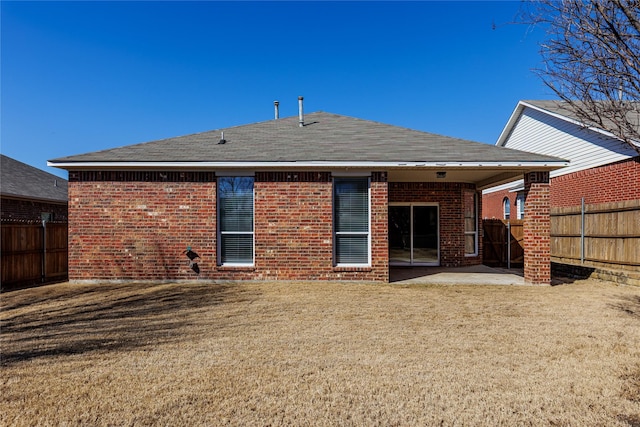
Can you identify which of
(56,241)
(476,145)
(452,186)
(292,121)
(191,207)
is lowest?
(56,241)

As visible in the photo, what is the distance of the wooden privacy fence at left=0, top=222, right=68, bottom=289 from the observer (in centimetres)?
875

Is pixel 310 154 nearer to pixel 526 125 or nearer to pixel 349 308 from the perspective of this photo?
pixel 349 308

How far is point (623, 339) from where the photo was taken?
16.1 feet

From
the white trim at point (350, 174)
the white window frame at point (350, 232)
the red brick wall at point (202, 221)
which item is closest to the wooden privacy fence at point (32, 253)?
the red brick wall at point (202, 221)

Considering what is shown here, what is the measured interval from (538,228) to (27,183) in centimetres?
2086

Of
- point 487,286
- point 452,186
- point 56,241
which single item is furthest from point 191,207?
point 452,186

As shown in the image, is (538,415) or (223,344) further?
(223,344)

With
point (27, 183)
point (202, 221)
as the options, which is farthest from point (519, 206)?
point (27, 183)

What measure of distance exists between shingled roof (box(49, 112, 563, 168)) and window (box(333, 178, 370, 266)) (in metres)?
0.75

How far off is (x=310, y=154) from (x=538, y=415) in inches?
280

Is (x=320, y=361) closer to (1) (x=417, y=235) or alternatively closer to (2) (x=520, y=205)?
(1) (x=417, y=235)

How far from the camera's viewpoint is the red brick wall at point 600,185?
442 inches

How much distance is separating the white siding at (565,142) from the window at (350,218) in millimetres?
6550

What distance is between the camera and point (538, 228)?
28.8ft
